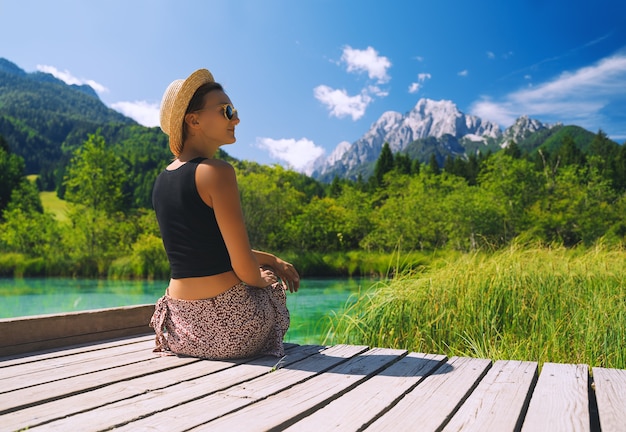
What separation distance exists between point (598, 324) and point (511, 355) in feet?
2.45

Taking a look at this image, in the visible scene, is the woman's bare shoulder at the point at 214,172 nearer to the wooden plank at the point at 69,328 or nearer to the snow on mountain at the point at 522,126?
the wooden plank at the point at 69,328

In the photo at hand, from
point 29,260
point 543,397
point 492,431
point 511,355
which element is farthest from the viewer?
point 29,260

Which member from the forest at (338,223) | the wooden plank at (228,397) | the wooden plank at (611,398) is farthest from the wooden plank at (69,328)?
the forest at (338,223)

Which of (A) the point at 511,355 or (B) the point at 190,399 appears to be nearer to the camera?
(B) the point at 190,399

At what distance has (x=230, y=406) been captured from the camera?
155 cm

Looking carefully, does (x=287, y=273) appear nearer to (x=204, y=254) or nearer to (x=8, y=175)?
(x=204, y=254)

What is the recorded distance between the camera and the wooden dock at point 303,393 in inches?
55.6

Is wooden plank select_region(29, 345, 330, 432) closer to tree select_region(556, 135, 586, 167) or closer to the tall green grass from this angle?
the tall green grass

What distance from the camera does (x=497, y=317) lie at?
4133 millimetres

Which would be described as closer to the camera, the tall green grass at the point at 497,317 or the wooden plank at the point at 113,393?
the wooden plank at the point at 113,393

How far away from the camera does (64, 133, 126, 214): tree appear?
93.6 ft

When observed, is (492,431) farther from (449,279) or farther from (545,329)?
(449,279)

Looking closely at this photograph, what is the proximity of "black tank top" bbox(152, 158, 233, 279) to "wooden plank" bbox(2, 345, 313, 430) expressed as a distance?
1.23 feet

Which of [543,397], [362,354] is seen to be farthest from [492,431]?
[362,354]
